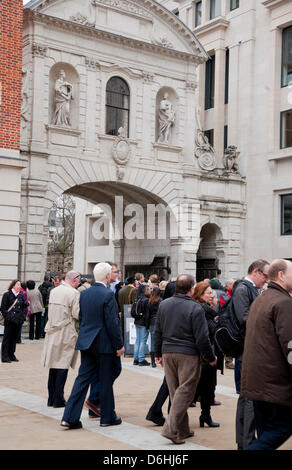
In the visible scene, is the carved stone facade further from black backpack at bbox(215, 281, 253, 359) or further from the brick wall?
black backpack at bbox(215, 281, 253, 359)

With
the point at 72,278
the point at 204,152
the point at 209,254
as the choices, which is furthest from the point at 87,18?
the point at 72,278

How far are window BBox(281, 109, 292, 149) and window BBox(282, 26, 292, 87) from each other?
4.51 ft

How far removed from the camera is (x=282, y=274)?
231 inches

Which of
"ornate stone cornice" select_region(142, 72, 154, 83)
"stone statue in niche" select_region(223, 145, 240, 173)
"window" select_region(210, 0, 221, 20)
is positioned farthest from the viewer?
"window" select_region(210, 0, 221, 20)

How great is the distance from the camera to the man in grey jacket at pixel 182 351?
25.1ft

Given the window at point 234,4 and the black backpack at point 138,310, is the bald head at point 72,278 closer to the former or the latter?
the black backpack at point 138,310

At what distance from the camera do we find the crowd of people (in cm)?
560

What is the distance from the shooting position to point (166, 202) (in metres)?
28.2

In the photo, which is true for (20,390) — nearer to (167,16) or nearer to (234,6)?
(167,16)

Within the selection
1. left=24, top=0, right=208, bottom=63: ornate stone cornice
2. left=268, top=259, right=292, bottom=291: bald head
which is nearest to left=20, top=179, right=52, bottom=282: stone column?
left=24, top=0, right=208, bottom=63: ornate stone cornice

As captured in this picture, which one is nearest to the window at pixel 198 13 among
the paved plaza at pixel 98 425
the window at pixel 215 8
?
the window at pixel 215 8

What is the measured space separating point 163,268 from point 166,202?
321 cm

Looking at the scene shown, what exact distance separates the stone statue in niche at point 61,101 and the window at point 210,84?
10504 millimetres

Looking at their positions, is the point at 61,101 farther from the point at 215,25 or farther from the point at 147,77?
the point at 215,25
